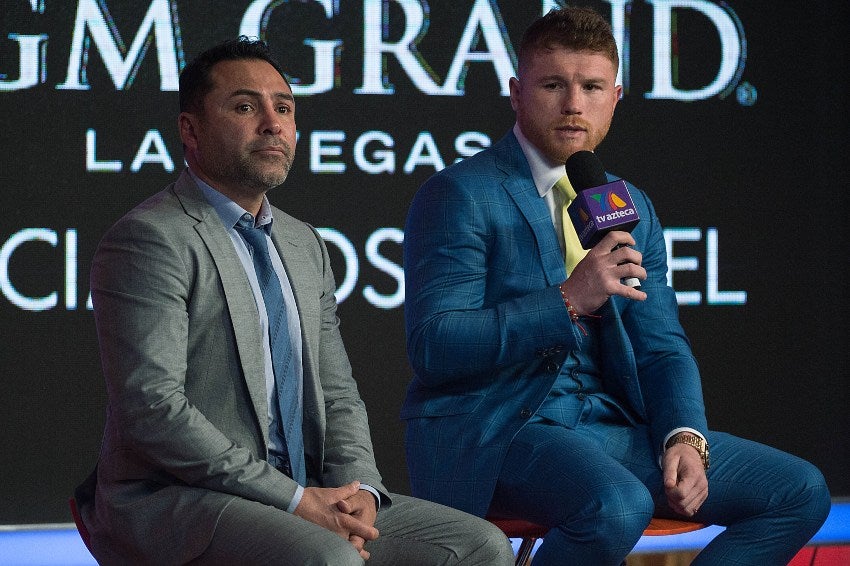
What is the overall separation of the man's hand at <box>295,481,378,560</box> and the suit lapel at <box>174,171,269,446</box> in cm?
16

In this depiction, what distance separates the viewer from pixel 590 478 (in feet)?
8.27

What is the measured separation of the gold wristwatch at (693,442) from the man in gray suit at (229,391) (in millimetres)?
594

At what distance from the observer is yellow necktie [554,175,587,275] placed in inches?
114

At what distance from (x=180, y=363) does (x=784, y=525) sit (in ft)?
4.53

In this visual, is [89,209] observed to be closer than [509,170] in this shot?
No

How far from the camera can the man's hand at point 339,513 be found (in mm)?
2238

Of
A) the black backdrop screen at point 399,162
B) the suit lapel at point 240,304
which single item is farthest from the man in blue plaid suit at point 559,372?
the black backdrop screen at point 399,162

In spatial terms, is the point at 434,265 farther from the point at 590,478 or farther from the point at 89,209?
the point at 89,209

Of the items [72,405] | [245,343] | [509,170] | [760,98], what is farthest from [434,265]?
[760,98]

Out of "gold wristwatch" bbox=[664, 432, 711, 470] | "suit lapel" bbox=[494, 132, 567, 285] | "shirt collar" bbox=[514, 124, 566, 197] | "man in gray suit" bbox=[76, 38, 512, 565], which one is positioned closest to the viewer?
"man in gray suit" bbox=[76, 38, 512, 565]

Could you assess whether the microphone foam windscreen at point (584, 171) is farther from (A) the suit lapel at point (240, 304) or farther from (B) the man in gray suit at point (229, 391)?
(A) the suit lapel at point (240, 304)

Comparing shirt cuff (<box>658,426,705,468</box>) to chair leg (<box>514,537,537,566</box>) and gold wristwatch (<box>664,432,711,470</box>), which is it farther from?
chair leg (<box>514,537,537,566</box>)

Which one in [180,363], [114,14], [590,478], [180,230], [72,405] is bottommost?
[72,405]

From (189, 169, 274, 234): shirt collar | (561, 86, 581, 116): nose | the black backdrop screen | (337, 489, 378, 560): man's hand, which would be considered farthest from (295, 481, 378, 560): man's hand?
the black backdrop screen
